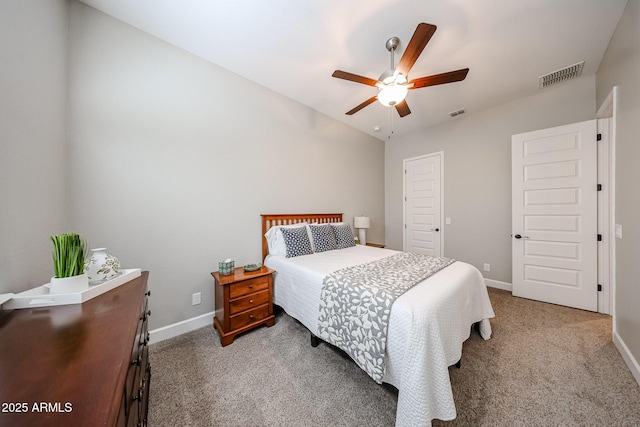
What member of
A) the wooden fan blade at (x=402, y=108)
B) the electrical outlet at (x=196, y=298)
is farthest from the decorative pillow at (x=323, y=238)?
the wooden fan blade at (x=402, y=108)

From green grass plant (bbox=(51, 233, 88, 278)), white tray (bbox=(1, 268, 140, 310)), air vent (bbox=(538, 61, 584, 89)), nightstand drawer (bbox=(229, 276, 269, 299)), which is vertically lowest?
nightstand drawer (bbox=(229, 276, 269, 299))

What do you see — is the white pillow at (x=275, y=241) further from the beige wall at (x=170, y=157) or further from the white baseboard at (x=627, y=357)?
the white baseboard at (x=627, y=357)

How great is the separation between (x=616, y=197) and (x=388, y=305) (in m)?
2.37

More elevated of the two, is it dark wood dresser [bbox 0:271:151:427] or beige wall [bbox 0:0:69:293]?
beige wall [bbox 0:0:69:293]

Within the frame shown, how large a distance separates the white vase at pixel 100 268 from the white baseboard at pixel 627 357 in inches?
140

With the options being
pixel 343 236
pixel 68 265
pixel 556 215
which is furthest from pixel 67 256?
pixel 556 215

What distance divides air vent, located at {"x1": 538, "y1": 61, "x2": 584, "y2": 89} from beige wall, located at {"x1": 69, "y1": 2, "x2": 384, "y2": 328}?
10.0ft

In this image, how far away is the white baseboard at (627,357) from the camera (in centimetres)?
149

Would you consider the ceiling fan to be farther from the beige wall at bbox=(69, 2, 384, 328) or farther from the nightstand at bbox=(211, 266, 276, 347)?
the nightstand at bbox=(211, 266, 276, 347)

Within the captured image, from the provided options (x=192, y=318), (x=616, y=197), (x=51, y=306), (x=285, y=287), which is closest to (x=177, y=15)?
(x=51, y=306)

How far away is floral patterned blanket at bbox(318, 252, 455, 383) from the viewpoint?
1.29m

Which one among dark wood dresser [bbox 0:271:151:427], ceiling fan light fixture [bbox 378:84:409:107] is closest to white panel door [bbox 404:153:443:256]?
ceiling fan light fixture [bbox 378:84:409:107]

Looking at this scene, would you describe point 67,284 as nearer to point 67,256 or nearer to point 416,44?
point 67,256

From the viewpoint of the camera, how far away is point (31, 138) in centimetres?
121
